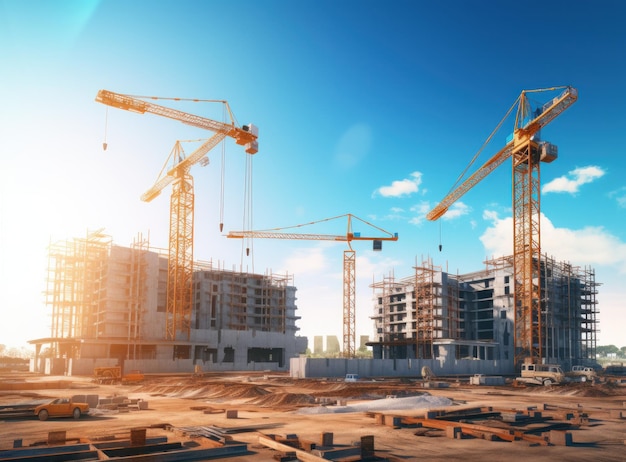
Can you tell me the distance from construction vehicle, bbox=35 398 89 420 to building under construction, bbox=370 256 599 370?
302 feet

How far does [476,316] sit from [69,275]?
9193cm

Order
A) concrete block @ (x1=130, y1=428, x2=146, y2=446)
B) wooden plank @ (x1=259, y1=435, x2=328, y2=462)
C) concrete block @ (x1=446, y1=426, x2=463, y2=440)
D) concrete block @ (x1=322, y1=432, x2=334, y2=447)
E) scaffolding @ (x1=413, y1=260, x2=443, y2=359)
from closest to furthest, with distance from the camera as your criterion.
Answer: wooden plank @ (x1=259, y1=435, x2=328, y2=462)
concrete block @ (x1=130, y1=428, x2=146, y2=446)
concrete block @ (x1=322, y1=432, x2=334, y2=447)
concrete block @ (x1=446, y1=426, x2=463, y2=440)
scaffolding @ (x1=413, y1=260, x2=443, y2=359)

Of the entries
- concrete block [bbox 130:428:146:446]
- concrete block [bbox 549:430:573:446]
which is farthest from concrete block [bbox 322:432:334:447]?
concrete block [bbox 549:430:573:446]

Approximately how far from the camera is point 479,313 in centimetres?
13338

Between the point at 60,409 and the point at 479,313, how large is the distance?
120 meters

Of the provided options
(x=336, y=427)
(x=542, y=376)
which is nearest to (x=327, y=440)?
(x=336, y=427)

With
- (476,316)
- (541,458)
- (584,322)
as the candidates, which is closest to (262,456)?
(541,458)

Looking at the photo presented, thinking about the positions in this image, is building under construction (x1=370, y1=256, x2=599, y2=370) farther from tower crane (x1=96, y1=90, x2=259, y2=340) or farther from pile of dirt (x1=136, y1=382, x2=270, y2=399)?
pile of dirt (x1=136, y1=382, x2=270, y2=399)

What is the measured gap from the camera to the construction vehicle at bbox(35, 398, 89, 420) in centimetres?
2614

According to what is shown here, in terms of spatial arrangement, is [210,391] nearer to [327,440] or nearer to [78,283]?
[327,440]

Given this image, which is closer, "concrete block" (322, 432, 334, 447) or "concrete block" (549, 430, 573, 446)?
"concrete block" (322, 432, 334, 447)

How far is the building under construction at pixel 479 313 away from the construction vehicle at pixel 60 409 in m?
92.0

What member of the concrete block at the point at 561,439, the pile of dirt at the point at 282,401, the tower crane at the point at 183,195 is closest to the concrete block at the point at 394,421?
the concrete block at the point at 561,439

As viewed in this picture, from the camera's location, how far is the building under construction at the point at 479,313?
118 meters
